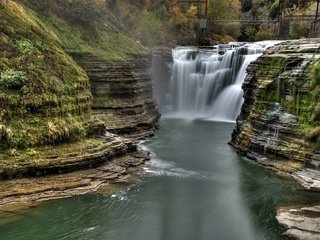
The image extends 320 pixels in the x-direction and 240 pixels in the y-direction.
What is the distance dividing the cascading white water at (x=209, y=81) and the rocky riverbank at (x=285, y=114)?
31.3ft

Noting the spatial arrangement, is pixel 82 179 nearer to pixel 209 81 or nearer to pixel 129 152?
pixel 129 152

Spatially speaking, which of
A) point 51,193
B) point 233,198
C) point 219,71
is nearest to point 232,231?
point 233,198

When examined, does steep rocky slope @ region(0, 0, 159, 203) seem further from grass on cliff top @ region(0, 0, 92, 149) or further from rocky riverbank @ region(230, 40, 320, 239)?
rocky riverbank @ region(230, 40, 320, 239)

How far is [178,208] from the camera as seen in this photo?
56.0 ft

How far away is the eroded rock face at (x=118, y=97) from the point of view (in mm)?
27312

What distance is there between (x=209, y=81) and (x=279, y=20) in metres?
12.7

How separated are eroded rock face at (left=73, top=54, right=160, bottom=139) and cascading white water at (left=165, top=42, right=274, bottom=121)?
8.60 meters

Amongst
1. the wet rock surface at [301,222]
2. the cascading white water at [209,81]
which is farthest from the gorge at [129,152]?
the cascading white water at [209,81]

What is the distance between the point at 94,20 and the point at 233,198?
833 inches

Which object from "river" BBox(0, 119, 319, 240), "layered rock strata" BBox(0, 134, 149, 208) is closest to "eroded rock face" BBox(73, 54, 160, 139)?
"river" BBox(0, 119, 319, 240)

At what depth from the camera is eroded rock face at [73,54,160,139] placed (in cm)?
2731

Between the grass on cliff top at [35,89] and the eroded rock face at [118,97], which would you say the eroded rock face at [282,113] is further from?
the grass on cliff top at [35,89]

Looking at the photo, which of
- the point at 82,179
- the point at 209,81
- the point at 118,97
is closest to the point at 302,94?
the point at 82,179

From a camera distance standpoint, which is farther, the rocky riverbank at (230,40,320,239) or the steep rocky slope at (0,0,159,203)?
the rocky riverbank at (230,40,320,239)
